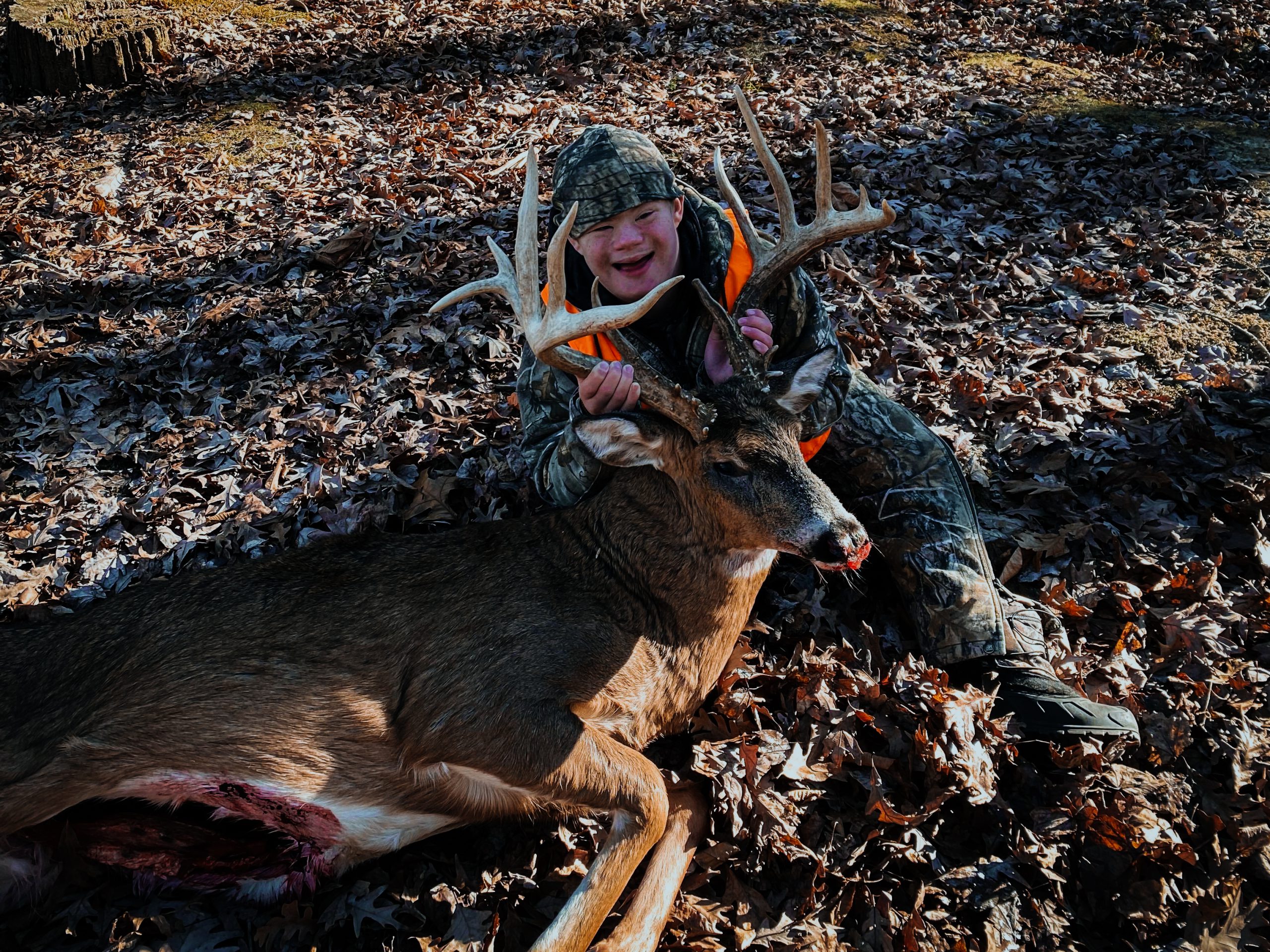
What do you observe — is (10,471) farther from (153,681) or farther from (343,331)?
(153,681)

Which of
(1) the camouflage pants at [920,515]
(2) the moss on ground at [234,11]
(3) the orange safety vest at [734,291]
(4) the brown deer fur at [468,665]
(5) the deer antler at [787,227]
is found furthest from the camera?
(2) the moss on ground at [234,11]

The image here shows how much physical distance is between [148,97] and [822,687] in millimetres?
9748

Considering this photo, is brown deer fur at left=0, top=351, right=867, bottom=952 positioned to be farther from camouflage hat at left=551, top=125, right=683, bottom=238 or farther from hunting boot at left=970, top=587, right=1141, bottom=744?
hunting boot at left=970, top=587, right=1141, bottom=744

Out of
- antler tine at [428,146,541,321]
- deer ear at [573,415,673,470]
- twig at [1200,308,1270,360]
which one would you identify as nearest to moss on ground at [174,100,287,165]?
antler tine at [428,146,541,321]

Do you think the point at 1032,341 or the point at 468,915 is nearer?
the point at 468,915

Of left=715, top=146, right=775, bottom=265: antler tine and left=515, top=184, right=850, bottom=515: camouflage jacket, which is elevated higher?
left=715, top=146, right=775, bottom=265: antler tine

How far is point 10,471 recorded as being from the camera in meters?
5.53

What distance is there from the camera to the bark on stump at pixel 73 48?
9.54 m

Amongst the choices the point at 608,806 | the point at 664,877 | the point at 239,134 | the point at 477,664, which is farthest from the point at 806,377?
the point at 239,134

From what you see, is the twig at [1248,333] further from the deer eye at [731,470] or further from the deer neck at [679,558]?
the deer eye at [731,470]

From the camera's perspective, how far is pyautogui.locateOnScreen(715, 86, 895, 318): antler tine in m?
4.21

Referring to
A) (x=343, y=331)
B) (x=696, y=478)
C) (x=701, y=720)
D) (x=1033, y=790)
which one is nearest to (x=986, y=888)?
(x=1033, y=790)

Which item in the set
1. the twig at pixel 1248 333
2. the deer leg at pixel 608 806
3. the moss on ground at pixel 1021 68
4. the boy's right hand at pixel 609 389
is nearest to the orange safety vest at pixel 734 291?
the boy's right hand at pixel 609 389

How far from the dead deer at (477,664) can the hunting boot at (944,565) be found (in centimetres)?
96
